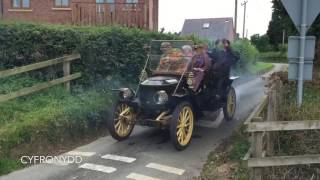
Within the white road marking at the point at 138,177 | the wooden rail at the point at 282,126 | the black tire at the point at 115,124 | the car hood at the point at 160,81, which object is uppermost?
the car hood at the point at 160,81

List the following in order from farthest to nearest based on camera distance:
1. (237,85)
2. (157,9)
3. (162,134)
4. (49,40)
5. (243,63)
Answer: (243,63), (157,9), (237,85), (49,40), (162,134)

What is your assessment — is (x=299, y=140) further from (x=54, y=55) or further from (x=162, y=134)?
(x=54, y=55)

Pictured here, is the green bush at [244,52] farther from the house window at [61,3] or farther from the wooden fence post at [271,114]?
the wooden fence post at [271,114]

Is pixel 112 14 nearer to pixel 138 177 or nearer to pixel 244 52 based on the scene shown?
pixel 244 52

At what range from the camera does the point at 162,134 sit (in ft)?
33.3

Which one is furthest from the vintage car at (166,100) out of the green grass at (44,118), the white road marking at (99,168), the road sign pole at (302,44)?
the road sign pole at (302,44)

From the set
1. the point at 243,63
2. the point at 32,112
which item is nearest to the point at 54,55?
the point at 32,112

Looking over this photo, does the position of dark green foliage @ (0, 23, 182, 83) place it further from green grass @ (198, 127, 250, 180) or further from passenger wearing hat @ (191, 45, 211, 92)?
green grass @ (198, 127, 250, 180)

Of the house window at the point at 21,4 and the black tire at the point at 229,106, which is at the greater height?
the house window at the point at 21,4

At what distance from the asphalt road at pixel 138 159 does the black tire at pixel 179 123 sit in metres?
0.15

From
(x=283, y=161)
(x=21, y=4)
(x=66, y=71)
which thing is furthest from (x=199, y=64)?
(x=21, y=4)

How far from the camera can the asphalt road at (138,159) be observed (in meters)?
7.60

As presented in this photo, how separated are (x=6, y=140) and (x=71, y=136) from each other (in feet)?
5.06

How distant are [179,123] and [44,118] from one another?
236 cm
